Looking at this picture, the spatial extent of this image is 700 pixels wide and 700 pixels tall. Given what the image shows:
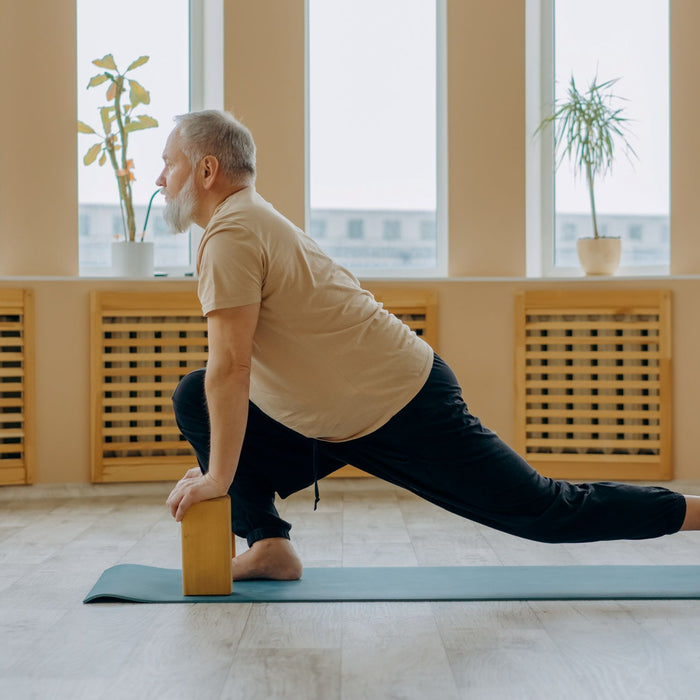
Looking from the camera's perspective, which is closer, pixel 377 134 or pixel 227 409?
pixel 227 409

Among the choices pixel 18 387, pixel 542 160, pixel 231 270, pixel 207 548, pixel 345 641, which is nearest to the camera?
pixel 345 641

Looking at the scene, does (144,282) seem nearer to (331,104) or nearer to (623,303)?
(331,104)

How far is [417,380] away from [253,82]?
219 cm

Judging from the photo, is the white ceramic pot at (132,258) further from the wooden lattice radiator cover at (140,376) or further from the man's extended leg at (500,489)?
the man's extended leg at (500,489)

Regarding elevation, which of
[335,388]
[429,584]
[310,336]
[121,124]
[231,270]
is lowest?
[429,584]

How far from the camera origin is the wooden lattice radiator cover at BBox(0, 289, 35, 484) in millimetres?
3725

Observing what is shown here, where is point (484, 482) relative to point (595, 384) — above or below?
below

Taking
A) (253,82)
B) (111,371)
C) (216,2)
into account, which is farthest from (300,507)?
(216,2)

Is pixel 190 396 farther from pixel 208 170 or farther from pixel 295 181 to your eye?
pixel 295 181

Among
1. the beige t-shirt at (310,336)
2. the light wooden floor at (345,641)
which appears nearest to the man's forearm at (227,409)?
the beige t-shirt at (310,336)

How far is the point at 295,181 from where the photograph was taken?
396 centimetres

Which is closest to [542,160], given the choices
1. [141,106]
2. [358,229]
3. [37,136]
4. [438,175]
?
[438,175]

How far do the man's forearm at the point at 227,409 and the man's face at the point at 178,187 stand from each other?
0.41 m

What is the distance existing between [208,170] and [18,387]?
1861mm
